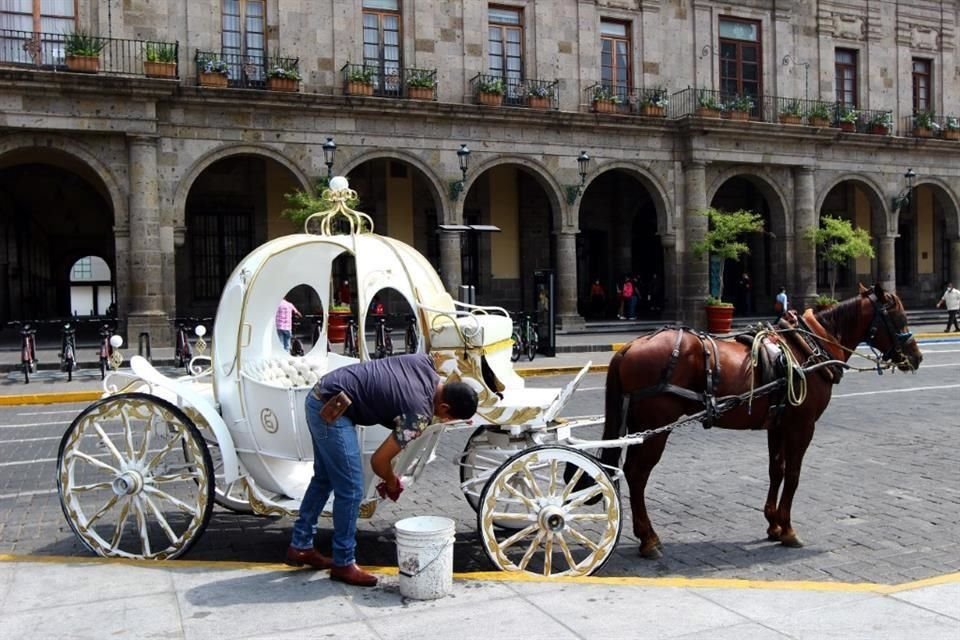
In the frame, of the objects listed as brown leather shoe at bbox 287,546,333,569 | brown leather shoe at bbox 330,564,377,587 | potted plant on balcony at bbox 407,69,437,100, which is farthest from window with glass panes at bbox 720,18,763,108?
brown leather shoe at bbox 330,564,377,587

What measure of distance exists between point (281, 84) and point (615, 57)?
10799 mm

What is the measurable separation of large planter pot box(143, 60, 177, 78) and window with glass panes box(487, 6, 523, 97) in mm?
9034

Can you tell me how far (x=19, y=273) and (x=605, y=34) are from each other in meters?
20.1

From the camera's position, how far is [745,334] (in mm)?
7055

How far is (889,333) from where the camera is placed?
7082 millimetres

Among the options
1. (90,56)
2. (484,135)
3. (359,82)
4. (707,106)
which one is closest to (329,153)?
(359,82)

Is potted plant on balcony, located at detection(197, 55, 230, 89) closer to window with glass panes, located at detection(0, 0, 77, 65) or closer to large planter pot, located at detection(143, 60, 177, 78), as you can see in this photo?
large planter pot, located at detection(143, 60, 177, 78)

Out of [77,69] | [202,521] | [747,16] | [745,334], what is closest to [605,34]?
[747,16]

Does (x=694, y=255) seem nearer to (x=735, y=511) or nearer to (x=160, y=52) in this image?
(x=160, y=52)

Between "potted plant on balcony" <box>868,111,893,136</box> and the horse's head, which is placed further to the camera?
"potted plant on balcony" <box>868,111,893,136</box>

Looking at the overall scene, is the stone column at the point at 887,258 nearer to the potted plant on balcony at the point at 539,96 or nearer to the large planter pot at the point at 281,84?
the potted plant on balcony at the point at 539,96

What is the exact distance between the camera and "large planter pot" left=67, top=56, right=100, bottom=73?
69.5 feet

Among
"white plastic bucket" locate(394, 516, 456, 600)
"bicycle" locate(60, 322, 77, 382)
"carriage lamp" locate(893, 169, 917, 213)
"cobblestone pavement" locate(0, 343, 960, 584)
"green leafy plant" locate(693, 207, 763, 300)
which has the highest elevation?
"carriage lamp" locate(893, 169, 917, 213)

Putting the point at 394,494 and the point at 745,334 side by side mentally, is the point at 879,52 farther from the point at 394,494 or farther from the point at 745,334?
the point at 394,494
